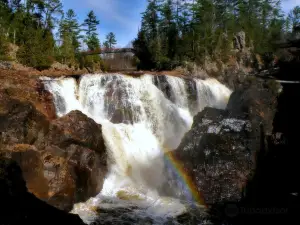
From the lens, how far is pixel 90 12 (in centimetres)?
6500

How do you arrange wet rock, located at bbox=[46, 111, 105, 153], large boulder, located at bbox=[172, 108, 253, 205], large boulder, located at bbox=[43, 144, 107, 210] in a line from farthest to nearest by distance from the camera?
large boulder, located at bbox=[172, 108, 253, 205] → wet rock, located at bbox=[46, 111, 105, 153] → large boulder, located at bbox=[43, 144, 107, 210]

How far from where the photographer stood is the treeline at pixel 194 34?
41.4 metres

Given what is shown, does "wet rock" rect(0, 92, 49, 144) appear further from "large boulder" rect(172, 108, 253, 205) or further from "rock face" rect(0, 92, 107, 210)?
"large boulder" rect(172, 108, 253, 205)

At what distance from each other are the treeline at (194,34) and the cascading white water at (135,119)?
58.2 feet

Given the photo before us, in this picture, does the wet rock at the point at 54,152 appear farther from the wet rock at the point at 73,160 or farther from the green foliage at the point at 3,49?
the green foliage at the point at 3,49

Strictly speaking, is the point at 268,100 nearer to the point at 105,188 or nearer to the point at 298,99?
the point at 298,99

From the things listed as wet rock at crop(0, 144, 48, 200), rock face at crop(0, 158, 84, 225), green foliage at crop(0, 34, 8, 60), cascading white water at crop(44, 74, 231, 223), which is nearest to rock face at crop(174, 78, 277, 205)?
cascading white water at crop(44, 74, 231, 223)

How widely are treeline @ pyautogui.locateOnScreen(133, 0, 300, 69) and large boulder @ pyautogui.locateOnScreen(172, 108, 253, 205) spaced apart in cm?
2552

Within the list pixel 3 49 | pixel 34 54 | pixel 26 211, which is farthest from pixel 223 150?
pixel 3 49

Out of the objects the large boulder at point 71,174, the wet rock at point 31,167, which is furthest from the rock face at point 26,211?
the large boulder at point 71,174

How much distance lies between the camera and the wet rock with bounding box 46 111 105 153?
523 inches

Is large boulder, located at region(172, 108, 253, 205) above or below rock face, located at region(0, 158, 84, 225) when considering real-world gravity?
below

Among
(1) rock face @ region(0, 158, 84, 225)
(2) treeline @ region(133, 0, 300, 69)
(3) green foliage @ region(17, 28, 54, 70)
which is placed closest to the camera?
(1) rock face @ region(0, 158, 84, 225)

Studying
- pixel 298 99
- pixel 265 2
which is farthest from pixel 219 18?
pixel 298 99
